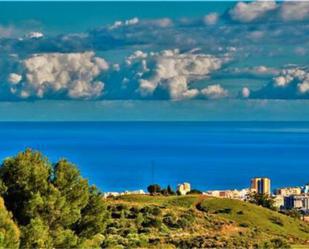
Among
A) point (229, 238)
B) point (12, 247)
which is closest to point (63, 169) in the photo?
point (12, 247)

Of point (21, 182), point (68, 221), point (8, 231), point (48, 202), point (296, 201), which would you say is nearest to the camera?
point (8, 231)

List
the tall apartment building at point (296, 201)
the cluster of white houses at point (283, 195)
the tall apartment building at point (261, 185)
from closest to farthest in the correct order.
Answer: the cluster of white houses at point (283, 195), the tall apartment building at point (296, 201), the tall apartment building at point (261, 185)

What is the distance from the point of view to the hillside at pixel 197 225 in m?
28.5

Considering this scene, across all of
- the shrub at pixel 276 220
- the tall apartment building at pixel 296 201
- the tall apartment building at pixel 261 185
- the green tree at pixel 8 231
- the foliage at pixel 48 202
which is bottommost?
the green tree at pixel 8 231

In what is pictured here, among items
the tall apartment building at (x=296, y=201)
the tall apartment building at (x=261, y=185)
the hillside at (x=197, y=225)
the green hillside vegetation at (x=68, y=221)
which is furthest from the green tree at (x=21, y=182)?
the tall apartment building at (x=261, y=185)

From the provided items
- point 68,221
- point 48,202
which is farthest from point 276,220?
point 48,202

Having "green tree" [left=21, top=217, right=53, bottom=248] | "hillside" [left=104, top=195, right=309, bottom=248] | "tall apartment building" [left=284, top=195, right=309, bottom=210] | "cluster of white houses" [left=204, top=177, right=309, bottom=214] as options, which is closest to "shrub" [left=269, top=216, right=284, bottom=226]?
"hillside" [left=104, top=195, right=309, bottom=248]

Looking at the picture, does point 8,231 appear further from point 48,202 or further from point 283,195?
point 283,195

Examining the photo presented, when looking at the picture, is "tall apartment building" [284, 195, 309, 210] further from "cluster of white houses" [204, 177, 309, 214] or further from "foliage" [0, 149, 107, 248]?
"foliage" [0, 149, 107, 248]

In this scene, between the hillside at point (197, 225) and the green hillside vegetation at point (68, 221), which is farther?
the hillside at point (197, 225)

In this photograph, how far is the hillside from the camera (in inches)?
1123

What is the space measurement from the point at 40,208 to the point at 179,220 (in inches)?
640

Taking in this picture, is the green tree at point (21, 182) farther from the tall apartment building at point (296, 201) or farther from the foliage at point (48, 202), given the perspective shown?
the tall apartment building at point (296, 201)

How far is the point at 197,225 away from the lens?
117ft
